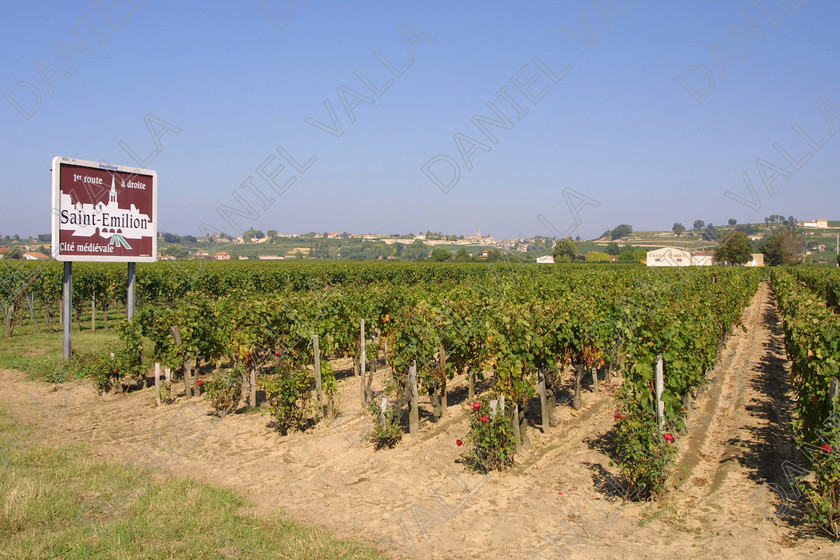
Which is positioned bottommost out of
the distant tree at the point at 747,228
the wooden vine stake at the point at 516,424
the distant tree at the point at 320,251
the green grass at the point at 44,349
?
the green grass at the point at 44,349

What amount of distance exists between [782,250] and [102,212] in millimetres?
100760

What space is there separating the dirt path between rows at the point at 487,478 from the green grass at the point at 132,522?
40 cm

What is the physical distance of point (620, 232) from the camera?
495 feet

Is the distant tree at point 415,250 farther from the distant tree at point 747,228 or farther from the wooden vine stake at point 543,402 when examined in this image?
the wooden vine stake at point 543,402

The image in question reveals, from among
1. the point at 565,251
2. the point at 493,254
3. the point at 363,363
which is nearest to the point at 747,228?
the point at 565,251

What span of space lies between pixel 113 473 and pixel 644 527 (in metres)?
6.22

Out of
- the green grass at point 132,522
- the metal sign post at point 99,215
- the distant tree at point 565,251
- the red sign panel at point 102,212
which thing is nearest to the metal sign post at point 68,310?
the metal sign post at point 99,215

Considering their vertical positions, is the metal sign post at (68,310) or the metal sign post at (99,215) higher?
the metal sign post at (99,215)

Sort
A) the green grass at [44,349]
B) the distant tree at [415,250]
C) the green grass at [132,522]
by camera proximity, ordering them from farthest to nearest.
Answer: the distant tree at [415,250] < the green grass at [44,349] < the green grass at [132,522]

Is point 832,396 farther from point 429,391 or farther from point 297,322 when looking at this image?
point 297,322

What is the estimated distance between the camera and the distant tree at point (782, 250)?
8950cm

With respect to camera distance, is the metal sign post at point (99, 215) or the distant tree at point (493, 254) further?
the distant tree at point (493, 254)

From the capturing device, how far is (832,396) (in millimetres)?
5848

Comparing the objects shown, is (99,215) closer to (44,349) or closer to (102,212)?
(102,212)
